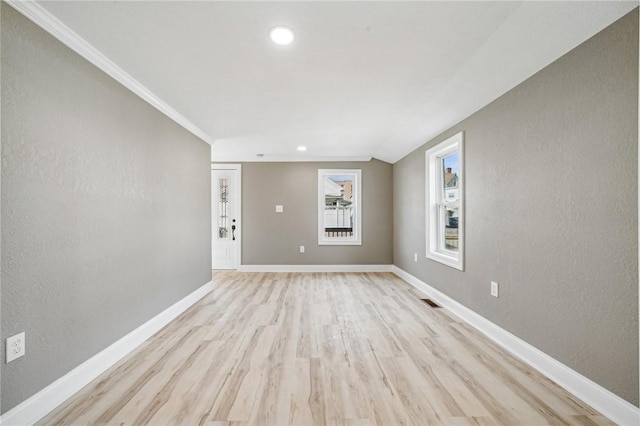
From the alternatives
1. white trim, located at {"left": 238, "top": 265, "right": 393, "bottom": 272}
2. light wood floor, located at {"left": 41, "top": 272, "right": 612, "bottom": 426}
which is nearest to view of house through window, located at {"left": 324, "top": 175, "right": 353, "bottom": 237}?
white trim, located at {"left": 238, "top": 265, "right": 393, "bottom": 272}

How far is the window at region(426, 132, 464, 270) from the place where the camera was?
136 inches

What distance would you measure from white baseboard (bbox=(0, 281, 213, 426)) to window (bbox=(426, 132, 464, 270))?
3.22 metres

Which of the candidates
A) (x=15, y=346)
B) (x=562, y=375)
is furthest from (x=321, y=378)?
(x=15, y=346)

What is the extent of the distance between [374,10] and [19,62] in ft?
6.33

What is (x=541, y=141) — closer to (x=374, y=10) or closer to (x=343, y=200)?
(x=374, y=10)

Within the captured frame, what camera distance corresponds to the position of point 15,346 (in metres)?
1.42

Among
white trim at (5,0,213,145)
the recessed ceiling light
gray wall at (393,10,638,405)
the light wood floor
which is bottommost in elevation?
the light wood floor

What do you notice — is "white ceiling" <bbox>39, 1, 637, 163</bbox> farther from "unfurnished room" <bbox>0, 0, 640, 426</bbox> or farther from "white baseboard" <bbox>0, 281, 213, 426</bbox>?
"white baseboard" <bbox>0, 281, 213, 426</bbox>

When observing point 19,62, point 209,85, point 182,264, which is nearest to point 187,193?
point 182,264

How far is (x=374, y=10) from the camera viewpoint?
1.58 meters

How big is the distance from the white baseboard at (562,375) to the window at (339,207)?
2.96 meters

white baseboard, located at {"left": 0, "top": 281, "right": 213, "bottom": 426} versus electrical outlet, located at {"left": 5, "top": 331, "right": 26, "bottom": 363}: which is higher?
electrical outlet, located at {"left": 5, "top": 331, "right": 26, "bottom": 363}

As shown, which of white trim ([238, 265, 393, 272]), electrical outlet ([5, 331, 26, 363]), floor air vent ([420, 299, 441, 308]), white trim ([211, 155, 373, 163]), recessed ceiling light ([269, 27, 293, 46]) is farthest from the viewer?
white trim ([238, 265, 393, 272])

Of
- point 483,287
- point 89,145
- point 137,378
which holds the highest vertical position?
point 89,145
